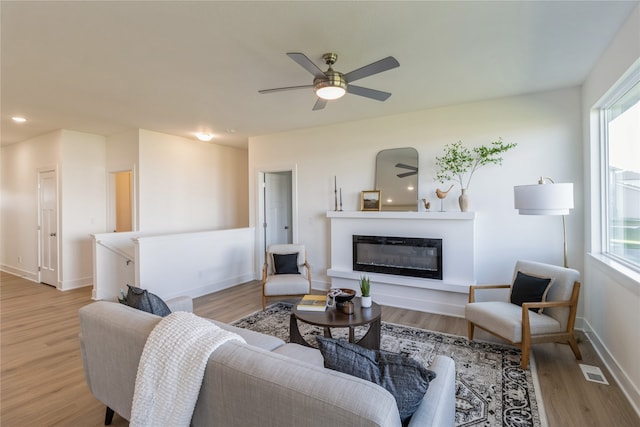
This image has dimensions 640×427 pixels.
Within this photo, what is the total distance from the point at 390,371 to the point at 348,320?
4.64 ft

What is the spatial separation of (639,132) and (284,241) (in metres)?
5.19

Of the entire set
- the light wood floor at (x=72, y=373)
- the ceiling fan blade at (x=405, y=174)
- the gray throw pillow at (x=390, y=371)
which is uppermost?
the ceiling fan blade at (x=405, y=174)

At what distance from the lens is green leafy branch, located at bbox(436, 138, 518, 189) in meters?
3.73

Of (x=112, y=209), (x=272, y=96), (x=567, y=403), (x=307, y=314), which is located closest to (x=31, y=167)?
(x=112, y=209)

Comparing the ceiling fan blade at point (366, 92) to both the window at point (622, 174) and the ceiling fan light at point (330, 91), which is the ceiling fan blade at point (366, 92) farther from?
the window at point (622, 174)

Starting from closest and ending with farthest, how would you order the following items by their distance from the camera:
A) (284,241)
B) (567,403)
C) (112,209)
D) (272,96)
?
(567,403) < (272,96) < (112,209) < (284,241)

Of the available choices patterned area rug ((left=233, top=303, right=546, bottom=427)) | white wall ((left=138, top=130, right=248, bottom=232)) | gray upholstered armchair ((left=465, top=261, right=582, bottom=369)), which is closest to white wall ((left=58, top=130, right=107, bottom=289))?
white wall ((left=138, top=130, right=248, bottom=232))

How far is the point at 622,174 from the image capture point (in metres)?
2.67

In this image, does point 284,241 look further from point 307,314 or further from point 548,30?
point 548,30

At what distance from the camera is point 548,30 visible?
88.9 inches

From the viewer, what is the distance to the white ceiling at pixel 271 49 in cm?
203

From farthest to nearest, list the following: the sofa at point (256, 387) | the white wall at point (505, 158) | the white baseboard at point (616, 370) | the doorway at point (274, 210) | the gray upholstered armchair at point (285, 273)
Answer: the doorway at point (274, 210) → the gray upholstered armchair at point (285, 273) → the white wall at point (505, 158) → the white baseboard at point (616, 370) → the sofa at point (256, 387)

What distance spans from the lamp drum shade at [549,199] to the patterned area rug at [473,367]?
135 centimetres

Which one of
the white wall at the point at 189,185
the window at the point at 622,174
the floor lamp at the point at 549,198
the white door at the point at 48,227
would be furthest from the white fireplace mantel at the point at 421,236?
the white door at the point at 48,227
